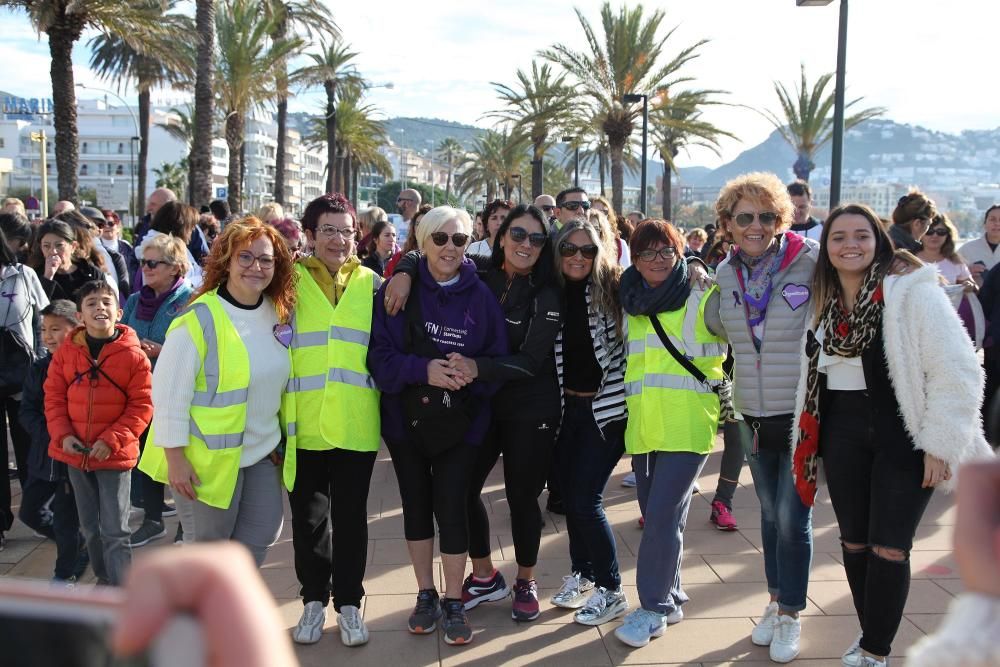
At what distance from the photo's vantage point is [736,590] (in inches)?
179

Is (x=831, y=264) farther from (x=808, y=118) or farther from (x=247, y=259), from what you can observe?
(x=808, y=118)

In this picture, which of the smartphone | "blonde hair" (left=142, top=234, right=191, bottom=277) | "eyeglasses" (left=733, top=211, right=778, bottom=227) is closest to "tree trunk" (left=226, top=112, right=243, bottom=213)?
"blonde hair" (left=142, top=234, right=191, bottom=277)

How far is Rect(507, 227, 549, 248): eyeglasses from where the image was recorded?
4.13 metres

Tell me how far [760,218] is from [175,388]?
8.57 ft

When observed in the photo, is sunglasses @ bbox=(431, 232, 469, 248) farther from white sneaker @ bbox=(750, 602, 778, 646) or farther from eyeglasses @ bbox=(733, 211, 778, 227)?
white sneaker @ bbox=(750, 602, 778, 646)

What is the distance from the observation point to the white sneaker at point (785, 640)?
12.2 feet

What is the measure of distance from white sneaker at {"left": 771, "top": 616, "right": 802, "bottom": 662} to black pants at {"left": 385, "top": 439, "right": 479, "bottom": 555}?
144cm

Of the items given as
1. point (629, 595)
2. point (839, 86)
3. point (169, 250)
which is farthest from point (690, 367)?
point (839, 86)

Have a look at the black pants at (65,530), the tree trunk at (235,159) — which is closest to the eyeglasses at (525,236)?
the black pants at (65,530)

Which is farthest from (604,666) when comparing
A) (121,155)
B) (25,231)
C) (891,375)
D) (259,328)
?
(121,155)

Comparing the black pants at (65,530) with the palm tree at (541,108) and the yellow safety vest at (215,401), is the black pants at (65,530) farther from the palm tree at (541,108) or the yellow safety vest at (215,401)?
the palm tree at (541,108)

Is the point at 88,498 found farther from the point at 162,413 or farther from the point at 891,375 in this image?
the point at 891,375

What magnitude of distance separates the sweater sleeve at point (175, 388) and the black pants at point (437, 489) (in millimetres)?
943

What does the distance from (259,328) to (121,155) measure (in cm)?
12348
